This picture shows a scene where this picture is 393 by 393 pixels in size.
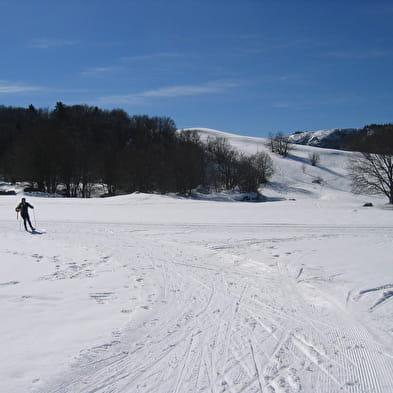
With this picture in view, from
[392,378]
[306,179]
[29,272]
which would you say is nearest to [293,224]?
[29,272]

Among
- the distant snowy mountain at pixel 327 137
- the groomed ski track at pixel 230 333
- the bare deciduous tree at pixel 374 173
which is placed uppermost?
the distant snowy mountain at pixel 327 137

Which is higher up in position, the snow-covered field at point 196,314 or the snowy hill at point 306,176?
the snowy hill at point 306,176

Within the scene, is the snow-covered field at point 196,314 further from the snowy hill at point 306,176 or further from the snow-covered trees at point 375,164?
the snowy hill at point 306,176

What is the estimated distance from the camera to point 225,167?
69.1m

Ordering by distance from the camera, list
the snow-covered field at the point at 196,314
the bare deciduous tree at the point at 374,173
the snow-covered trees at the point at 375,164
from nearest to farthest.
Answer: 1. the snow-covered field at the point at 196,314
2. the bare deciduous tree at the point at 374,173
3. the snow-covered trees at the point at 375,164

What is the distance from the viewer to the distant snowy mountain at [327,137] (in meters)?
159

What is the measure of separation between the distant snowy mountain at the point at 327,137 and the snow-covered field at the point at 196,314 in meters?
153

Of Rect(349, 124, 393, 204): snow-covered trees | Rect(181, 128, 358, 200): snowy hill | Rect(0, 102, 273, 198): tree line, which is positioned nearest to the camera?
Rect(349, 124, 393, 204): snow-covered trees

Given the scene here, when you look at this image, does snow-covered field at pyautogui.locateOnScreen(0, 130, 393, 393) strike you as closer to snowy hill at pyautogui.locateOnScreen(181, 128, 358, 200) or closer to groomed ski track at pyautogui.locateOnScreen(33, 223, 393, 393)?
groomed ski track at pyautogui.locateOnScreen(33, 223, 393, 393)

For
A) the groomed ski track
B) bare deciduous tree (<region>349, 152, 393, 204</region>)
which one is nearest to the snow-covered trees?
bare deciduous tree (<region>349, 152, 393, 204</region>)

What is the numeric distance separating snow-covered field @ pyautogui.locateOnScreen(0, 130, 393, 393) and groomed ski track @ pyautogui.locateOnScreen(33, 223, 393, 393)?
25 millimetres

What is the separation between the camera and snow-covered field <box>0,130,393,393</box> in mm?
→ 4660

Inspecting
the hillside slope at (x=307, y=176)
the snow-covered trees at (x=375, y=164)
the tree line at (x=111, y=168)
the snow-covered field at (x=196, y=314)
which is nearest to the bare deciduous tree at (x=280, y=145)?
the hillside slope at (x=307, y=176)

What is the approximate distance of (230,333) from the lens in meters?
5.98
